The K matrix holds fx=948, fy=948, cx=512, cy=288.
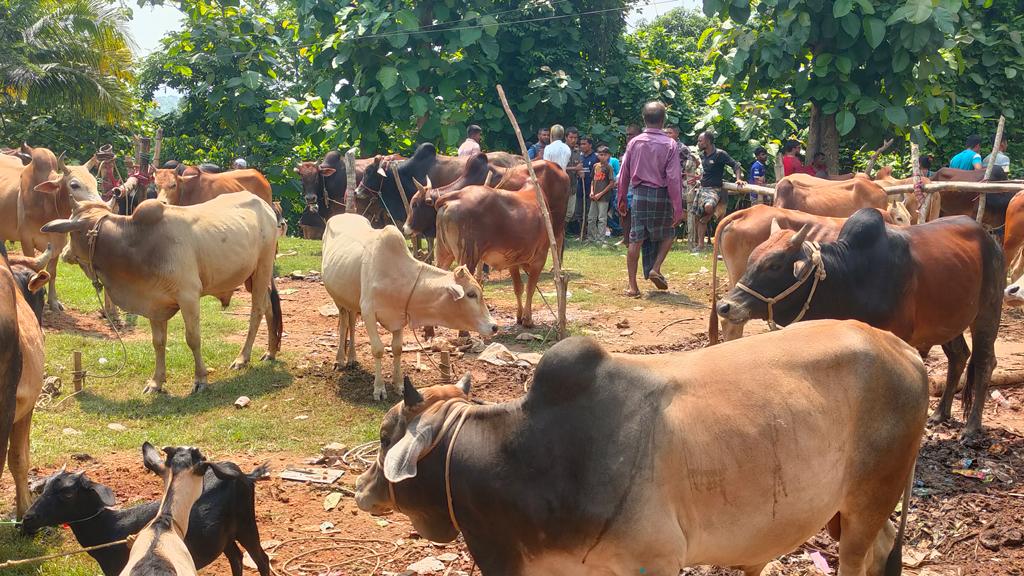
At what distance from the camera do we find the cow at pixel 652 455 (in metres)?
3.47

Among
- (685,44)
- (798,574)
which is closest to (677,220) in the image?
(798,574)

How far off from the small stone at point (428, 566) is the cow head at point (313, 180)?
36.6 feet

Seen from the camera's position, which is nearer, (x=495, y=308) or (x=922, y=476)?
(x=922, y=476)

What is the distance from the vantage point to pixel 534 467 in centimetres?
351

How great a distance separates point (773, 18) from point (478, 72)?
697cm

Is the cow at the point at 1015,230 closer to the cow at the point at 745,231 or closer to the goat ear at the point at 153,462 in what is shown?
the cow at the point at 745,231

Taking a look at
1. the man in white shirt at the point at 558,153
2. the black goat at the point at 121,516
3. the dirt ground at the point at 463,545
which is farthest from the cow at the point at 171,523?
the man in white shirt at the point at 558,153

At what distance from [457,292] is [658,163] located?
562 centimetres

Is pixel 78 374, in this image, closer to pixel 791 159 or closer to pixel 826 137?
pixel 791 159

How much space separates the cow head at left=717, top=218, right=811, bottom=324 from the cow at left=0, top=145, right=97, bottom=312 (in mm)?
7692

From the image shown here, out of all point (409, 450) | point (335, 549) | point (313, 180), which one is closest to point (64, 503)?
point (335, 549)

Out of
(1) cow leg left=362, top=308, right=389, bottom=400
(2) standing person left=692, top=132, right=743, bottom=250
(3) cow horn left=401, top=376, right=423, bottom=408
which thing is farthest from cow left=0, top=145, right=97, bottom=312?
(2) standing person left=692, top=132, right=743, bottom=250

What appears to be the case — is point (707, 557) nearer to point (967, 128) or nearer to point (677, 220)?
point (677, 220)

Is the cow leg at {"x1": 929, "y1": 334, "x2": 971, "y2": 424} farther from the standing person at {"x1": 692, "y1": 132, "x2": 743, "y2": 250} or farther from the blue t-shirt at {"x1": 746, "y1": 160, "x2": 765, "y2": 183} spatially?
the blue t-shirt at {"x1": 746, "y1": 160, "x2": 765, "y2": 183}
